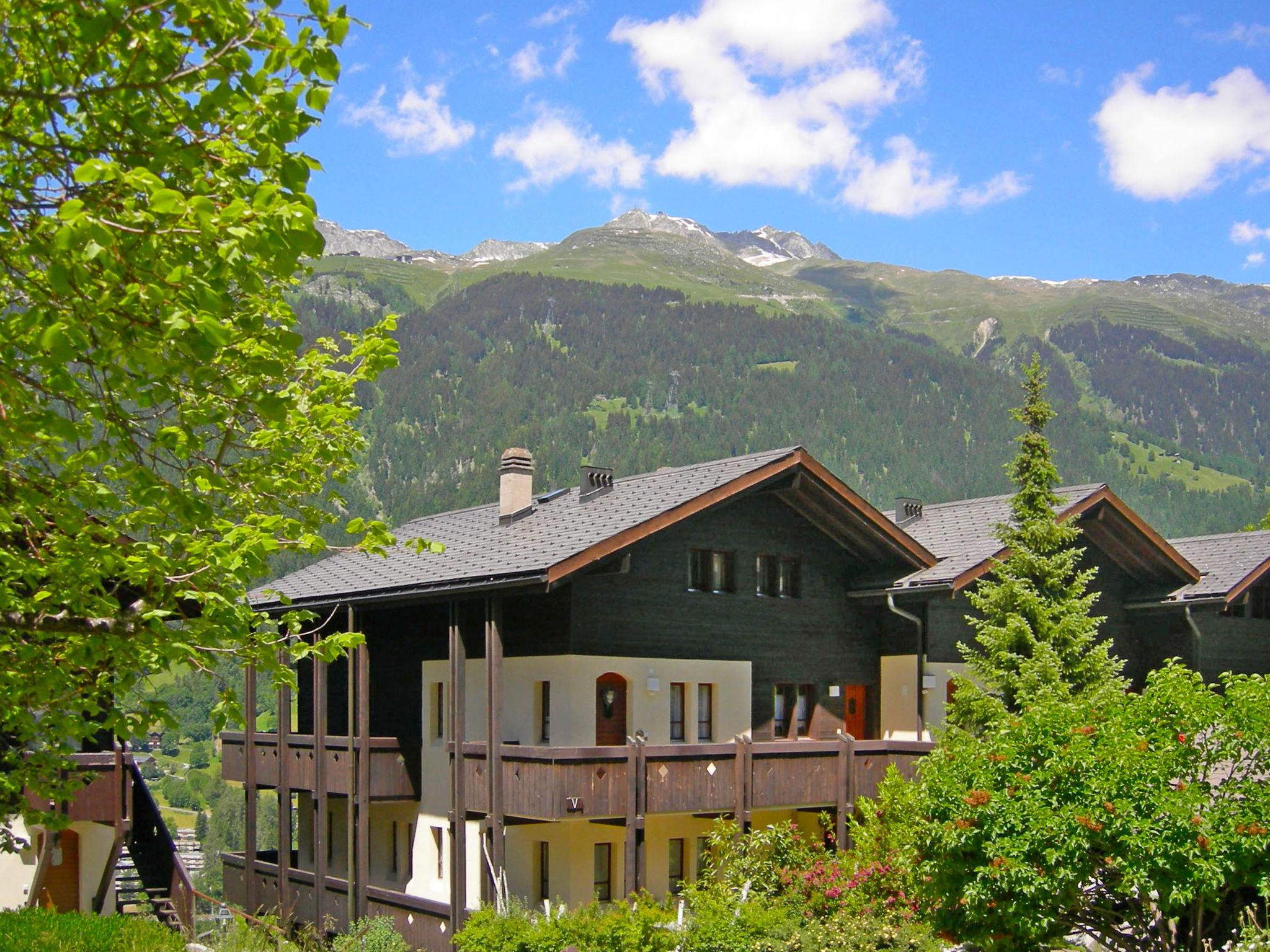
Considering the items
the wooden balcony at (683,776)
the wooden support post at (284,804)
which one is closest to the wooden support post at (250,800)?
the wooden support post at (284,804)

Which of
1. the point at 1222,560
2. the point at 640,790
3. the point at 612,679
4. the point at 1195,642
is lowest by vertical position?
the point at 640,790

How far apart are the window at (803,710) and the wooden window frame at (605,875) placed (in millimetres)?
4629

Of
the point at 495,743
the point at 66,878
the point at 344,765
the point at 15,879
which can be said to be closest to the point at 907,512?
the point at 495,743

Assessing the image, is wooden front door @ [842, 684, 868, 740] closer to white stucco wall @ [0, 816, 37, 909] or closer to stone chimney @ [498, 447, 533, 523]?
stone chimney @ [498, 447, 533, 523]

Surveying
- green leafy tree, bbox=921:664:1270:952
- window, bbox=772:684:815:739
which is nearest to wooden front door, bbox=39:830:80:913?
window, bbox=772:684:815:739

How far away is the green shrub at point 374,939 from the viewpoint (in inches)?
884

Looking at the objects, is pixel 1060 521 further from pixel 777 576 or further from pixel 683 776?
pixel 683 776

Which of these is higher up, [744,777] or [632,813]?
[744,777]

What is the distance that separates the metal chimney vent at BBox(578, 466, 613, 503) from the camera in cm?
2634

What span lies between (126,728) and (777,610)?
17572 mm

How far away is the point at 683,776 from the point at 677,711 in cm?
322

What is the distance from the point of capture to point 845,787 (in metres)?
23.8

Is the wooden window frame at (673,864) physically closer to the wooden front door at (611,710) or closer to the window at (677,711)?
the window at (677,711)

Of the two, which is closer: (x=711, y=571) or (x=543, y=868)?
(x=543, y=868)
